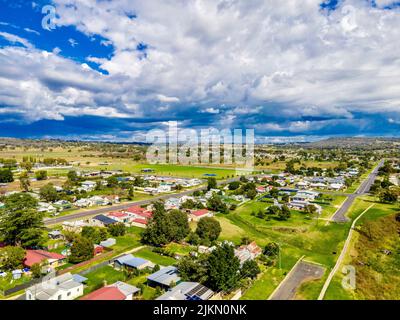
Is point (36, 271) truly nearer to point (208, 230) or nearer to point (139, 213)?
point (208, 230)

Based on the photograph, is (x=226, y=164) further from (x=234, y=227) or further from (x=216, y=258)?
(x=216, y=258)

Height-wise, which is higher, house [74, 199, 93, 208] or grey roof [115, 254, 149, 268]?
house [74, 199, 93, 208]

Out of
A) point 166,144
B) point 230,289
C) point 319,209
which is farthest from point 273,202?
point 166,144

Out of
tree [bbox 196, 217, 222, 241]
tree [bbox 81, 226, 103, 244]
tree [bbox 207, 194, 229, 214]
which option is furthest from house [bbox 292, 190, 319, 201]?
tree [bbox 81, 226, 103, 244]

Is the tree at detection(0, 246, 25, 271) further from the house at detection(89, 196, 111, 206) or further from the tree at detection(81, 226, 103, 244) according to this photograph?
the house at detection(89, 196, 111, 206)

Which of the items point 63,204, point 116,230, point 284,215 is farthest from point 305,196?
point 63,204

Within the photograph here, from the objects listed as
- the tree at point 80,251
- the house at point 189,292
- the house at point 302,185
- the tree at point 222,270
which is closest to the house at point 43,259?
the tree at point 80,251
